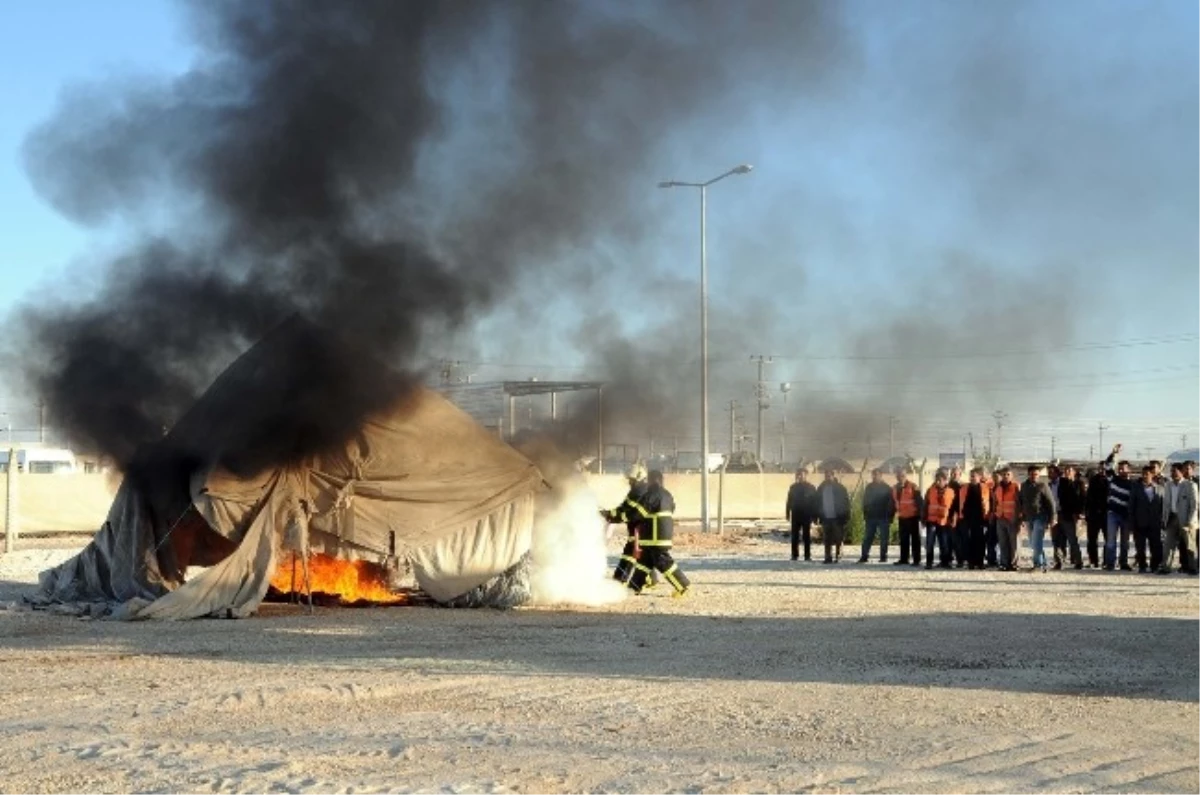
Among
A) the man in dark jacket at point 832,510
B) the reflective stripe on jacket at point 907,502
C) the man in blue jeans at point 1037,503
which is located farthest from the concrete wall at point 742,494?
the man in blue jeans at point 1037,503

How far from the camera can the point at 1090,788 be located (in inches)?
276

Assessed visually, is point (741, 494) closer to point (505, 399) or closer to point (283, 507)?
point (505, 399)

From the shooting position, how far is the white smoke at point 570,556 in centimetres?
1598

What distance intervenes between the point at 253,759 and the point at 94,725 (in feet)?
5.04

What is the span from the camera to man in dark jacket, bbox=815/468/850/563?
2404 cm

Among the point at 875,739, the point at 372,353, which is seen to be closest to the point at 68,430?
the point at 372,353

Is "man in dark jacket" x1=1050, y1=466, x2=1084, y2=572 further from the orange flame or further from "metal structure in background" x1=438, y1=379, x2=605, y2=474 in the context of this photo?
the orange flame

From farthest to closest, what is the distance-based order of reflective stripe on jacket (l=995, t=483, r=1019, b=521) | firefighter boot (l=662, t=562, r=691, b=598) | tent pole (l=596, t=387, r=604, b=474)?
reflective stripe on jacket (l=995, t=483, r=1019, b=521)
tent pole (l=596, t=387, r=604, b=474)
firefighter boot (l=662, t=562, r=691, b=598)

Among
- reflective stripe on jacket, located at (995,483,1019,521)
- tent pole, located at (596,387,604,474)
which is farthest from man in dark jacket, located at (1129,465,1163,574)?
tent pole, located at (596,387,604,474)

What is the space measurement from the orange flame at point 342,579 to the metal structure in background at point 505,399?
2.26m

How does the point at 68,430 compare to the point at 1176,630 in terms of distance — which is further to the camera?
the point at 68,430

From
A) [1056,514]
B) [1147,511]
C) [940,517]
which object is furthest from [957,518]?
[1147,511]

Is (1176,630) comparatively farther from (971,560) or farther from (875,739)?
(971,560)

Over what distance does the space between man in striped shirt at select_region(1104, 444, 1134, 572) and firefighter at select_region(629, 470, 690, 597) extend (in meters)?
8.71
